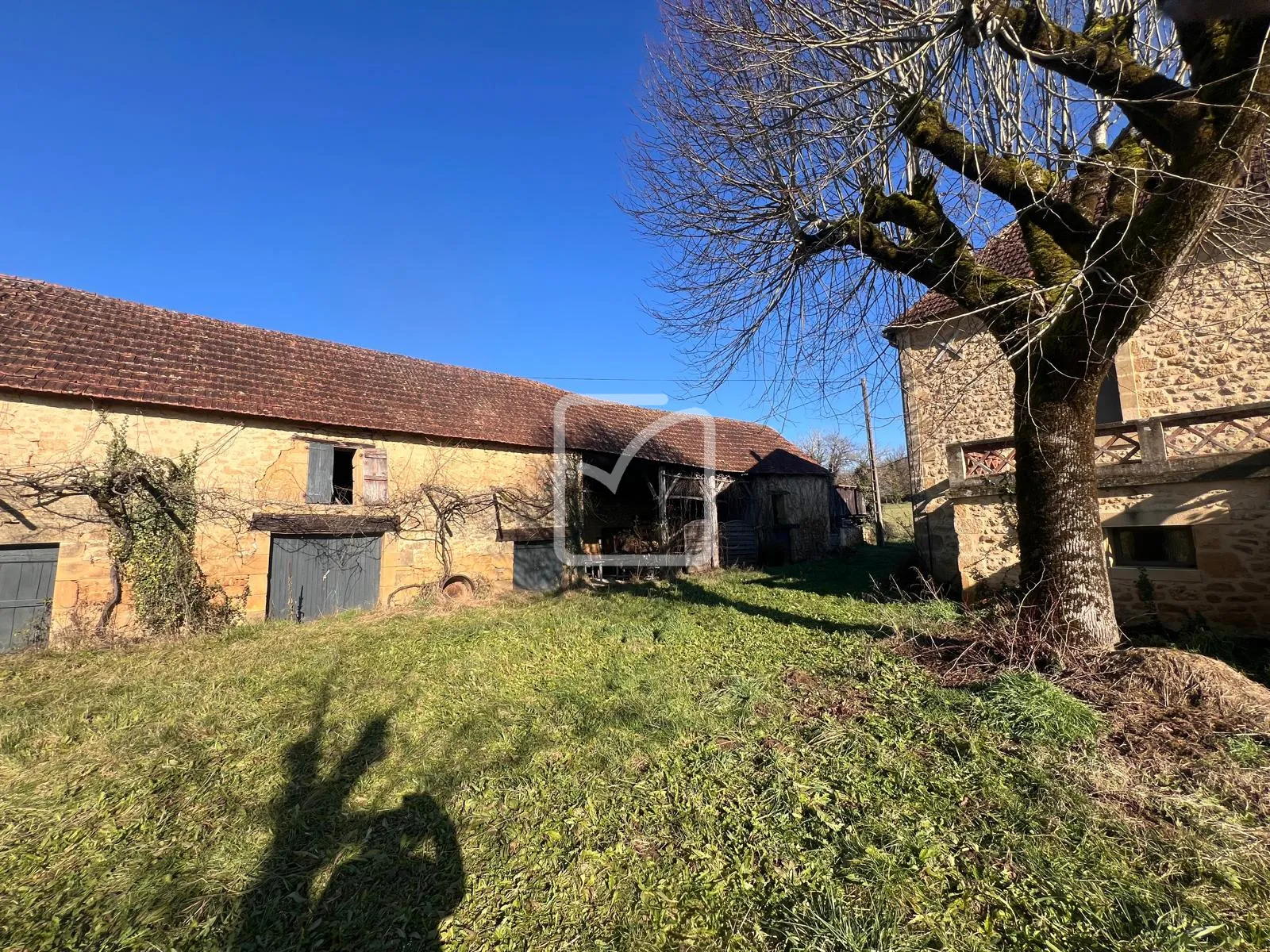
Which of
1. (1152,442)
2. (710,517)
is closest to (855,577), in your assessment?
(710,517)

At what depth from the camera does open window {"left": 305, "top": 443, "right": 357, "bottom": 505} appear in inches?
415

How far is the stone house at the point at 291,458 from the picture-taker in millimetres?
8141

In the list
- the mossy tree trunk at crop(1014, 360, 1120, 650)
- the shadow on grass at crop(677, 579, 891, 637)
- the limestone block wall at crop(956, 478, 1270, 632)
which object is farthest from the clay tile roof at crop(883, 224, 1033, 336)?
the shadow on grass at crop(677, 579, 891, 637)

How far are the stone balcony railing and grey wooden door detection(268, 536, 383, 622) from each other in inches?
448

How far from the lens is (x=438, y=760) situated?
404 centimetres

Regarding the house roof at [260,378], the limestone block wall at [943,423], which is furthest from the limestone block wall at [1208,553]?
the house roof at [260,378]

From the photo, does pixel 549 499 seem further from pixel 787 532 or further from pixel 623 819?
pixel 623 819

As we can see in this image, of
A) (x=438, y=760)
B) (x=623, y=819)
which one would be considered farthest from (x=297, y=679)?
(x=623, y=819)

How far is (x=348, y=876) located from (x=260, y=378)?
36.2ft

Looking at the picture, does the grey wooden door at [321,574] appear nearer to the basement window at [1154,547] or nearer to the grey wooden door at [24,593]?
the grey wooden door at [24,593]

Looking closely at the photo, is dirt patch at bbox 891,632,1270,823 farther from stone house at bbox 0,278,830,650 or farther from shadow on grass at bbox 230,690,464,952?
stone house at bbox 0,278,830,650

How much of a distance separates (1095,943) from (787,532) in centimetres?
1642

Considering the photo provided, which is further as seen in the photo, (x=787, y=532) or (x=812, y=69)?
(x=787, y=532)

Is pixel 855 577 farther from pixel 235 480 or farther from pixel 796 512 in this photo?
pixel 235 480
